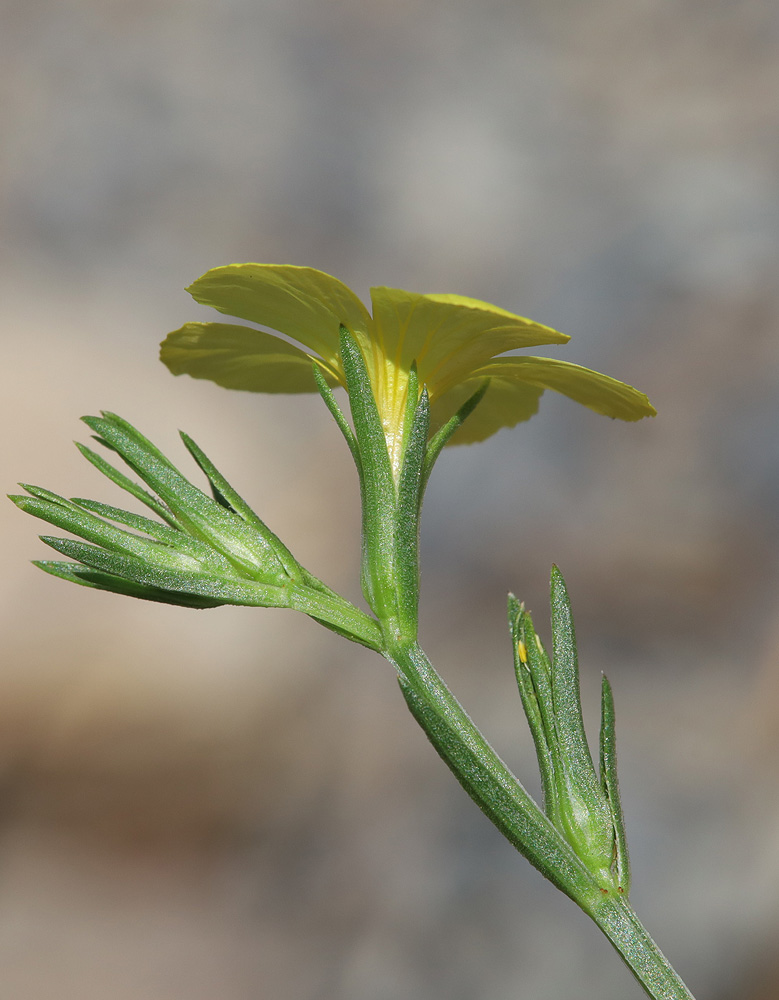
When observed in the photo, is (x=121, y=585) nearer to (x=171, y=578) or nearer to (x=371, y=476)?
(x=171, y=578)

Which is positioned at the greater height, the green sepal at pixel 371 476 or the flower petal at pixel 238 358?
the flower petal at pixel 238 358

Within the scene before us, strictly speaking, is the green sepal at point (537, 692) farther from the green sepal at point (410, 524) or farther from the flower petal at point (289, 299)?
the flower petal at point (289, 299)

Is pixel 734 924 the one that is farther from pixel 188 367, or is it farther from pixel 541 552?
pixel 188 367

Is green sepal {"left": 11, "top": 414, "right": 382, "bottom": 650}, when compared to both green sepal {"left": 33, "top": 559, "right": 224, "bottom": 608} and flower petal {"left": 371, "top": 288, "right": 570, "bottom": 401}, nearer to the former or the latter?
green sepal {"left": 33, "top": 559, "right": 224, "bottom": 608}

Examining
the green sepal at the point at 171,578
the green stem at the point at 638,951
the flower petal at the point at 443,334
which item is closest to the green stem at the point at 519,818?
the green stem at the point at 638,951

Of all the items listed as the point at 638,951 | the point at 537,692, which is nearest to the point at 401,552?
the point at 537,692

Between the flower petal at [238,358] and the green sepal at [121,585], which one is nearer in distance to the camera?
the green sepal at [121,585]

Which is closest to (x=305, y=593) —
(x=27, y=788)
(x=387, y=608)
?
Result: (x=387, y=608)

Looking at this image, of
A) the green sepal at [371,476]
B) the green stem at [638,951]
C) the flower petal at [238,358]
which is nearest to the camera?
the green stem at [638,951]
